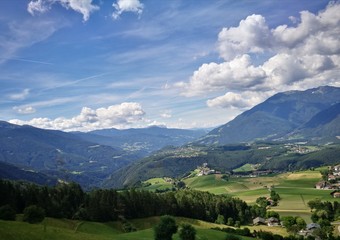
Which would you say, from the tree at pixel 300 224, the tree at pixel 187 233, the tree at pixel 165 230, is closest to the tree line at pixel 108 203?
the tree at pixel 300 224

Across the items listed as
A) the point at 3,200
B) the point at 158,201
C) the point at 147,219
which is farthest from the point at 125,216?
the point at 3,200

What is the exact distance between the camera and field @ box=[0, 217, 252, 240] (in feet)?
191

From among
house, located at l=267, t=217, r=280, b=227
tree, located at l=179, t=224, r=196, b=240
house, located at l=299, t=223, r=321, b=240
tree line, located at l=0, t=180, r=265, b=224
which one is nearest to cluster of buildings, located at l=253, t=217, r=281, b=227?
house, located at l=267, t=217, r=280, b=227

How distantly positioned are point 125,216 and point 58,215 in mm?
27893

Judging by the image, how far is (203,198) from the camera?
17038cm

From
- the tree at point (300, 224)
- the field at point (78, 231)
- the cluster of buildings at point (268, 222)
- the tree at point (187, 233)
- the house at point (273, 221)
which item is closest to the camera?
the field at point (78, 231)

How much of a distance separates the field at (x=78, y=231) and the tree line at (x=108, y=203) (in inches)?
229

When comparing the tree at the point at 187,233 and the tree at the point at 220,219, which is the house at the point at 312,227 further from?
the tree at the point at 187,233

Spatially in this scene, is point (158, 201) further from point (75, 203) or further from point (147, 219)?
point (75, 203)

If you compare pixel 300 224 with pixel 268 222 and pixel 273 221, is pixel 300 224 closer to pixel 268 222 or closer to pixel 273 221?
pixel 273 221

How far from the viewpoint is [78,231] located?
9331 cm

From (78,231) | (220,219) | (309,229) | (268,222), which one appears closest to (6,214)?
(78,231)

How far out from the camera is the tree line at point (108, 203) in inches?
4594

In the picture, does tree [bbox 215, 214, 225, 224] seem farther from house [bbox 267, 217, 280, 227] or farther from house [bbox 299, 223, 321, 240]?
house [bbox 299, 223, 321, 240]
